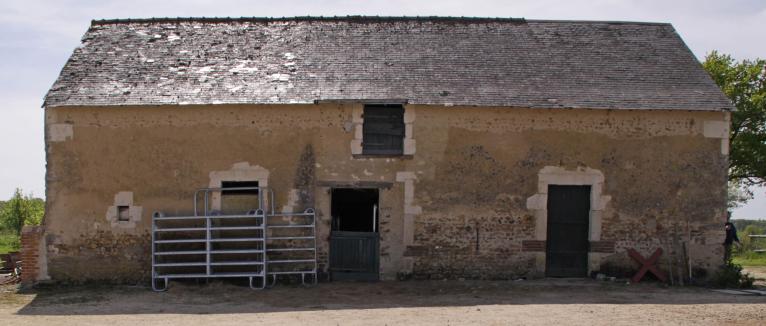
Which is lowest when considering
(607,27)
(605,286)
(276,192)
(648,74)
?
(605,286)

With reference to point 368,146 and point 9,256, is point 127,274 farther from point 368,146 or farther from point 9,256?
point 368,146

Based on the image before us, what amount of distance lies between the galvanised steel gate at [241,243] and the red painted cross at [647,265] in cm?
556

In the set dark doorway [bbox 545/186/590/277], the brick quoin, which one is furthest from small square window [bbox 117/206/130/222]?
dark doorway [bbox 545/186/590/277]

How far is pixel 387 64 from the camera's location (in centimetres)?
1368

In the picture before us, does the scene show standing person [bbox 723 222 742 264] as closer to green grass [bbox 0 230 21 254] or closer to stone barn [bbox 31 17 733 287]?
stone barn [bbox 31 17 733 287]

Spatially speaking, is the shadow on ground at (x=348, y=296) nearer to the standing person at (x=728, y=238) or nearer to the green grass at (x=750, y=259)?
the standing person at (x=728, y=238)

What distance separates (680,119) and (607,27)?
9.78 ft

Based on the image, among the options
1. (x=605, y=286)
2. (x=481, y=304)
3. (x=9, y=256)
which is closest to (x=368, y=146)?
(x=481, y=304)

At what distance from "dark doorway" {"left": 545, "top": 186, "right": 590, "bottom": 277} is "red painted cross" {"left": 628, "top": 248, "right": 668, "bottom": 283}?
812mm

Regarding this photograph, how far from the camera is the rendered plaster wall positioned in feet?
41.6

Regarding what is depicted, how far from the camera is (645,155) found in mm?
12891

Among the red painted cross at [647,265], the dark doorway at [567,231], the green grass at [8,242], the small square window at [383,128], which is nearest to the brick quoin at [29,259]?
the small square window at [383,128]

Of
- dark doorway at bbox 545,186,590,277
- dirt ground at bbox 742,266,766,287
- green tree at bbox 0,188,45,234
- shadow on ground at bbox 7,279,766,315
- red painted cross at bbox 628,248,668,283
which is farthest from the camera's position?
green tree at bbox 0,188,45,234

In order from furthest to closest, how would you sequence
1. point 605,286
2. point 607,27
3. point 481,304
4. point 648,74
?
point 607,27, point 648,74, point 605,286, point 481,304
